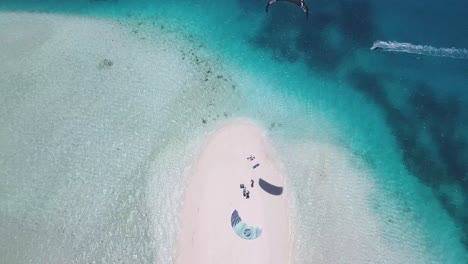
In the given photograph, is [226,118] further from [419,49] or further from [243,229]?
[419,49]

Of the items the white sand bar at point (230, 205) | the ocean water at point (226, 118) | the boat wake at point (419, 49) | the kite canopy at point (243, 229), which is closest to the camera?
the white sand bar at point (230, 205)

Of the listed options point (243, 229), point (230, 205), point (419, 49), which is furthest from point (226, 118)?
point (419, 49)

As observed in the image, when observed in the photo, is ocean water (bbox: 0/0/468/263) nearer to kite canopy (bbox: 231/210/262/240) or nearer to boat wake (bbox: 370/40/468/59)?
boat wake (bbox: 370/40/468/59)

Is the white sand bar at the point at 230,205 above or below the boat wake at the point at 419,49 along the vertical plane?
below

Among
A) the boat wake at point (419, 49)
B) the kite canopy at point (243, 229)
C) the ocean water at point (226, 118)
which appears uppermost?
the boat wake at point (419, 49)

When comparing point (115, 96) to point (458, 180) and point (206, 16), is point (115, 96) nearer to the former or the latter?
point (206, 16)

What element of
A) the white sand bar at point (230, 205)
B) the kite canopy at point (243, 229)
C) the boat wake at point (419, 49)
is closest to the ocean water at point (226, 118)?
the boat wake at point (419, 49)

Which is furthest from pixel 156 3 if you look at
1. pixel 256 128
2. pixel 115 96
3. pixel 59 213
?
pixel 59 213

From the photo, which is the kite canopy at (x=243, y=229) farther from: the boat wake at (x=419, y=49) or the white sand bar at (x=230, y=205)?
the boat wake at (x=419, y=49)
